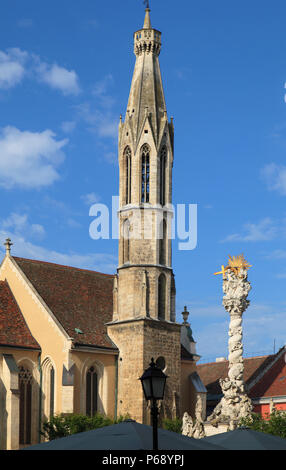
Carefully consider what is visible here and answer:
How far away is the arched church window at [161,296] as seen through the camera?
52750mm

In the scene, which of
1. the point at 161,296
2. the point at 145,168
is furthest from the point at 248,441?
the point at 145,168

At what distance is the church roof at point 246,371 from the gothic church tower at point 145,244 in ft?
20.0

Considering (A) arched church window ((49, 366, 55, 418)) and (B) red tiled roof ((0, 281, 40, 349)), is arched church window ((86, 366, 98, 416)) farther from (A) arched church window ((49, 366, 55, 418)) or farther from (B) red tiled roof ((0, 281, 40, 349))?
(B) red tiled roof ((0, 281, 40, 349))

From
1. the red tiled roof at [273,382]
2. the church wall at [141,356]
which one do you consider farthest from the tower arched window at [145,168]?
the red tiled roof at [273,382]

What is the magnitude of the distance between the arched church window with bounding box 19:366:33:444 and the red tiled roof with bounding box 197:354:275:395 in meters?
14.9

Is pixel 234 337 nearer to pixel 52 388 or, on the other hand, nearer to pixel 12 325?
pixel 52 388

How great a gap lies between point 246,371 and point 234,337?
12.5 m

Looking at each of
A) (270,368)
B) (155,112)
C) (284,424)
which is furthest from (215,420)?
(155,112)

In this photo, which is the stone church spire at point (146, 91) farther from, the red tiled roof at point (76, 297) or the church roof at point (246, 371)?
the church roof at point (246, 371)

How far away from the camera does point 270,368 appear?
183ft

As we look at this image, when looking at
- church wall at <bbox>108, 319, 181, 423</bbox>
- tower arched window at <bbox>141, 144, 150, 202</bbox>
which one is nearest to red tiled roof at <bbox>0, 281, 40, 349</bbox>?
church wall at <bbox>108, 319, 181, 423</bbox>

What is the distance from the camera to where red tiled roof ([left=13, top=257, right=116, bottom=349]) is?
2036 inches

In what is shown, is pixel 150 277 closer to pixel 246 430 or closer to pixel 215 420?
pixel 215 420
